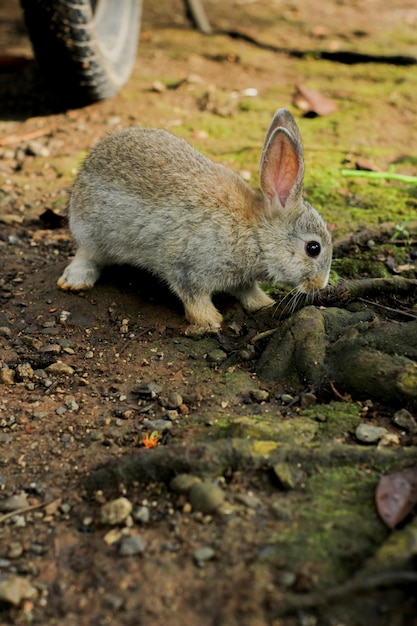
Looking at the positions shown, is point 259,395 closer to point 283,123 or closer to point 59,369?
point 59,369

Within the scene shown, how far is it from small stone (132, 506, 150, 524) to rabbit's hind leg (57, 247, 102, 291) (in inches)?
86.4

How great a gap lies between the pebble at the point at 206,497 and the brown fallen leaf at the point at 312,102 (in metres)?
5.46

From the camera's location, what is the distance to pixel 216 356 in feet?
13.7

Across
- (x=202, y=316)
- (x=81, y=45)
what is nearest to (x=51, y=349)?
(x=202, y=316)

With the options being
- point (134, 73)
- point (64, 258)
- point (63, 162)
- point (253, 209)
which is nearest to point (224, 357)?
point (253, 209)

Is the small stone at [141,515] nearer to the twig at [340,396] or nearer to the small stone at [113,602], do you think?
the small stone at [113,602]

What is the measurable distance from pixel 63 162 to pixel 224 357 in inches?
131

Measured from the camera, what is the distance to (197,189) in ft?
14.8

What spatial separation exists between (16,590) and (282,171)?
9.74 ft

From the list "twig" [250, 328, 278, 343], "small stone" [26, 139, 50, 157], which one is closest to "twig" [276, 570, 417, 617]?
"twig" [250, 328, 278, 343]

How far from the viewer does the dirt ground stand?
2.53 m

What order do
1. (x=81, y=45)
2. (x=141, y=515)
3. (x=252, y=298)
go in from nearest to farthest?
1. (x=141, y=515)
2. (x=252, y=298)
3. (x=81, y=45)

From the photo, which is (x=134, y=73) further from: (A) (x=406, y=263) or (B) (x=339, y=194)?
(A) (x=406, y=263)

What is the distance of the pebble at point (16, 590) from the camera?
8.37 feet
